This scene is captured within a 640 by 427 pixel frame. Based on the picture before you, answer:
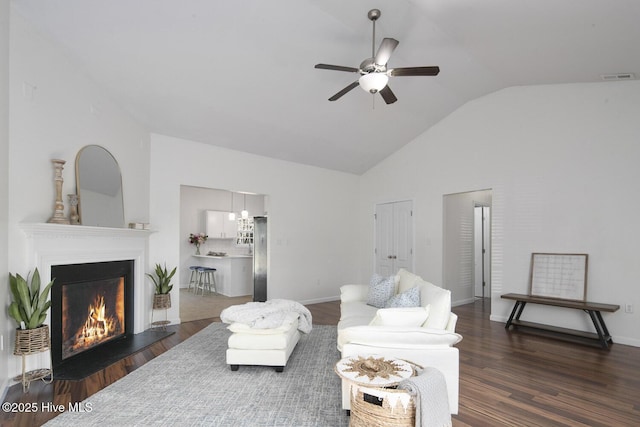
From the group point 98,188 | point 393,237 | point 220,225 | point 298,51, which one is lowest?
point 393,237

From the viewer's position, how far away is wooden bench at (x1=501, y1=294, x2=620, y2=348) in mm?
4285

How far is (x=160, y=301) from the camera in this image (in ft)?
15.6

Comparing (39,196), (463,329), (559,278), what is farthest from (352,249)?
(39,196)

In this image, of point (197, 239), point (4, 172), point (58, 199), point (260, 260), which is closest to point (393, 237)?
point (260, 260)

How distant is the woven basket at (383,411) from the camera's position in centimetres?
196

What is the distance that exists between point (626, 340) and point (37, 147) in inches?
263

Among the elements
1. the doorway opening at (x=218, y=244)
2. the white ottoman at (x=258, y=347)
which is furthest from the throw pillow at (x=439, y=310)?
the doorway opening at (x=218, y=244)

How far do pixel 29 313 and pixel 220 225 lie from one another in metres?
→ 6.19

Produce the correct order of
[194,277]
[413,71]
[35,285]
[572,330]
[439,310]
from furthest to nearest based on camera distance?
[194,277] < [572,330] < [413,71] < [35,285] < [439,310]

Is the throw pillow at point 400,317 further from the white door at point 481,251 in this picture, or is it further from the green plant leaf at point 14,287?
the white door at point 481,251

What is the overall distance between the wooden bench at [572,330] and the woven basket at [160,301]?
4609 millimetres

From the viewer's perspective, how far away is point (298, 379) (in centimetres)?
319

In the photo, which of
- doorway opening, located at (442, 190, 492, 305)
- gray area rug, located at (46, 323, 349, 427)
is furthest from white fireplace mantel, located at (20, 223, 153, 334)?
doorway opening, located at (442, 190, 492, 305)

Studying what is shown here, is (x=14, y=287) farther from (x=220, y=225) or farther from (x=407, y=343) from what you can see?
(x=220, y=225)
